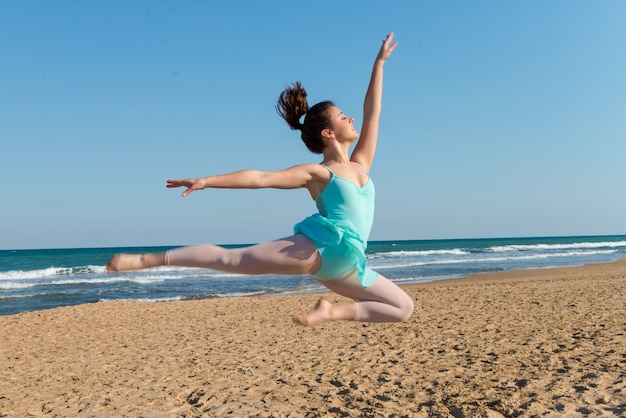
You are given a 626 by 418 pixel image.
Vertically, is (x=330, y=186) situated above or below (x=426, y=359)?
above

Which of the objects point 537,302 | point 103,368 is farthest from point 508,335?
point 103,368

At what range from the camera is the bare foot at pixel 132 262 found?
323cm

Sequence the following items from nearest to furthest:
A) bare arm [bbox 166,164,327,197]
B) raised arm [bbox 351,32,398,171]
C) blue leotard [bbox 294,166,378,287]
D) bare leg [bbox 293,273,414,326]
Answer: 1. bare arm [bbox 166,164,327,197]
2. blue leotard [bbox 294,166,378,287]
3. bare leg [bbox 293,273,414,326]
4. raised arm [bbox 351,32,398,171]

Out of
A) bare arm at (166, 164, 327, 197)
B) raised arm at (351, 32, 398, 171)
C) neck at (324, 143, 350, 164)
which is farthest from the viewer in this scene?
raised arm at (351, 32, 398, 171)

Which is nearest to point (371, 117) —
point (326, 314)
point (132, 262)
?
point (326, 314)

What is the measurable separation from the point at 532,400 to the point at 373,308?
4.17 metres

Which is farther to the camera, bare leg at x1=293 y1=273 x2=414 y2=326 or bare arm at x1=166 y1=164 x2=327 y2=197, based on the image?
bare leg at x1=293 y1=273 x2=414 y2=326

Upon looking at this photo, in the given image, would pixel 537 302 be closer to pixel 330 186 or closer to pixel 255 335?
pixel 255 335

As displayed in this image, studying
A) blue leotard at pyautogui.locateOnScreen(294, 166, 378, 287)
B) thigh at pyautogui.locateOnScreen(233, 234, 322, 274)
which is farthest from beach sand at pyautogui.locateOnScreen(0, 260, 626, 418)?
thigh at pyautogui.locateOnScreen(233, 234, 322, 274)

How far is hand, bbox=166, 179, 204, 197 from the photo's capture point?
3064 millimetres

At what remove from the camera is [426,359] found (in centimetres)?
902

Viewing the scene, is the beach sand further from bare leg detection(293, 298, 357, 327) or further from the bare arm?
the bare arm

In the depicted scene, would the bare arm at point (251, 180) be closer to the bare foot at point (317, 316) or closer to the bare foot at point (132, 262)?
the bare foot at point (132, 262)

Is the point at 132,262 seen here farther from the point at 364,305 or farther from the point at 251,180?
the point at 364,305
